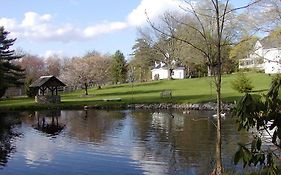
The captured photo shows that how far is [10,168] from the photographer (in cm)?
1606

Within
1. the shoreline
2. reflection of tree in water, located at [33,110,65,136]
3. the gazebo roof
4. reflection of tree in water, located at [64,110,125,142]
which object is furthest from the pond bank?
reflection of tree in water, located at [64,110,125,142]

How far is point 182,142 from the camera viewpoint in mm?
21234

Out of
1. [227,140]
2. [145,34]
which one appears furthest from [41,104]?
[145,34]

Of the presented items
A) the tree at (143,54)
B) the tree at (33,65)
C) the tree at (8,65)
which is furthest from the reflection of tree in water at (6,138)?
the tree at (33,65)

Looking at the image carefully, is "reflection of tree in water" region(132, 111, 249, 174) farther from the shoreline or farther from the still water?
the shoreline

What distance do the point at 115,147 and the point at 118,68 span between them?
277 ft

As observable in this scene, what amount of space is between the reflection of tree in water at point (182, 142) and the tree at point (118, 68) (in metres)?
71.3

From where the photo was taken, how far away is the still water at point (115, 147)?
1564 centimetres

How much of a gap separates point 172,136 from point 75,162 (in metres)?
8.00

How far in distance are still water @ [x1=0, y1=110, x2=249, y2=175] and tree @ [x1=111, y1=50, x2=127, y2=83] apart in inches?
2830

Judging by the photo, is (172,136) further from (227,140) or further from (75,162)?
(75,162)

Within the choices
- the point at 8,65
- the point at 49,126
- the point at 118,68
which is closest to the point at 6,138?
the point at 49,126

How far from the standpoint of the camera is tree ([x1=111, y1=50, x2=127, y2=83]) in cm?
10300

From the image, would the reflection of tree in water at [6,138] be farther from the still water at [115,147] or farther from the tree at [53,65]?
the tree at [53,65]
